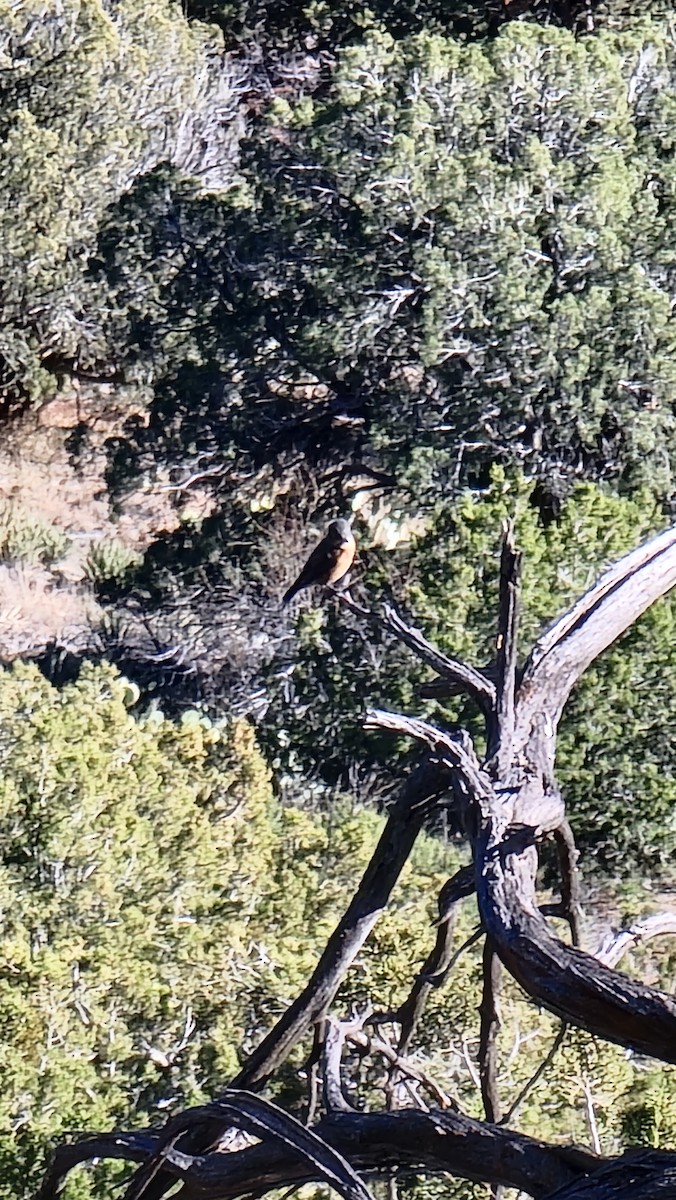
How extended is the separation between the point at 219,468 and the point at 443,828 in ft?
12.9

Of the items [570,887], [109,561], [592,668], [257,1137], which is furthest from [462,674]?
[109,561]

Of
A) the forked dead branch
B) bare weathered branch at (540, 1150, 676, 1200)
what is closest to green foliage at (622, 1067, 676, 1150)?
the forked dead branch

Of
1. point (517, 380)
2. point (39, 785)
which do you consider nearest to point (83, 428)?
point (517, 380)

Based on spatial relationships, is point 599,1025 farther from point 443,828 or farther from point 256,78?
→ point 256,78

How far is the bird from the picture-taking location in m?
8.38

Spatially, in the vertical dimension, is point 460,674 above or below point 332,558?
below

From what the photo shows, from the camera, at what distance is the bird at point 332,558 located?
27.5ft

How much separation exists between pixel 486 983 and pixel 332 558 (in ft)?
19.5

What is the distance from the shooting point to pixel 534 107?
11516 millimetres

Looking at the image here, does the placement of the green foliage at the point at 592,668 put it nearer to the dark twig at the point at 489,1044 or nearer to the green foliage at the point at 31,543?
the dark twig at the point at 489,1044

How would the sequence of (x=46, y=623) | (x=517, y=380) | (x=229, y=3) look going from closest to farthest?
(x=517, y=380) < (x=46, y=623) < (x=229, y=3)

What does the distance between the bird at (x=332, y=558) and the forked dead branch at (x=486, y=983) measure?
552cm

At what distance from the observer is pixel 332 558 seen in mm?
8492

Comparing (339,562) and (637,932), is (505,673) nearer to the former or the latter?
(637,932)
